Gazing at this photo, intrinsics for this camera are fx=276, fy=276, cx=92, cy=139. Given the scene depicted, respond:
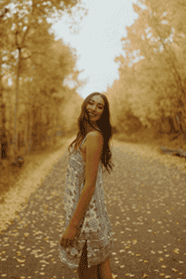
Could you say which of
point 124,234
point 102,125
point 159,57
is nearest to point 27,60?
point 159,57

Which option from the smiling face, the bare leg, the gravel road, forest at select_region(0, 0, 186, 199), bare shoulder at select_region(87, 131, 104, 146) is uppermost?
forest at select_region(0, 0, 186, 199)

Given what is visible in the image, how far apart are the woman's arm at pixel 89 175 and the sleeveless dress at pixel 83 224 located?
0.12 meters

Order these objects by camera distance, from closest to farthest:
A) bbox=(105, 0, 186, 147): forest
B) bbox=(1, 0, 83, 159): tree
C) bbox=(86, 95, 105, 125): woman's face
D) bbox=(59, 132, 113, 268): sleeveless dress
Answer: bbox=(59, 132, 113, 268): sleeveless dress, bbox=(86, 95, 105, 125): woman's face, bbox=(1, 0, 83, 159): tree, bbox=(105, 0, 186, 147): forest

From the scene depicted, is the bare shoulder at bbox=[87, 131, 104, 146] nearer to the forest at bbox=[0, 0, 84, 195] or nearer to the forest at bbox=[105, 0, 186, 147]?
the forest at bbox=[0, 0, 84, 195]

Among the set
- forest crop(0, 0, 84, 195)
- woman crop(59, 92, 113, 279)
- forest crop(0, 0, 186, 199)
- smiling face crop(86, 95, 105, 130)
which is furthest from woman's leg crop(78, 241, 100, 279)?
forest crop(0, 0, 84, 195)

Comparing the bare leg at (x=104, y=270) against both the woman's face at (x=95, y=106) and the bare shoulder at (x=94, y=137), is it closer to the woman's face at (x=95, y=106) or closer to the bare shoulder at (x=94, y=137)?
the bare shoulder at (x=94, y=137)

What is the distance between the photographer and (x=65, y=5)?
13.9 m

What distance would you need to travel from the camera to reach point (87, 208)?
7.52 feet

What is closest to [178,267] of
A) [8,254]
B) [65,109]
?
[8,254]

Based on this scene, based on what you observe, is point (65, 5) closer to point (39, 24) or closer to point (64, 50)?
point (39, 24)

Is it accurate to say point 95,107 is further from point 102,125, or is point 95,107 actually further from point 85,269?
point 85,269

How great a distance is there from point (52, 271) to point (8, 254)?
1.13 m

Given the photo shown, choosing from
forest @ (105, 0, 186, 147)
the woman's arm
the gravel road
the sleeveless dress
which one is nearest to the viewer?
the woman's arm

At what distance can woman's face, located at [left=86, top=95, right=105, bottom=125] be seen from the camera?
243 centimetres
